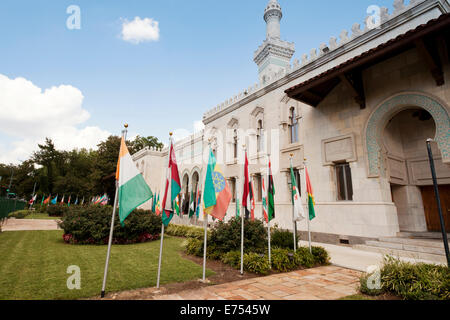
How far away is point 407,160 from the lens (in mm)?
12406

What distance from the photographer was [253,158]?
57.6 ft

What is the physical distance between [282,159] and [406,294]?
11.0 m

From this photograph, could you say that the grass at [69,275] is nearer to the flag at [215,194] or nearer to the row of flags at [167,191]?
the row of flags at [167,191]

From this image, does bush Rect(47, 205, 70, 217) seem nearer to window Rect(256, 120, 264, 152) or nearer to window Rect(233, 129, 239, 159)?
window Rect(233, 129, 239, 159)

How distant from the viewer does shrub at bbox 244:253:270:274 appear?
6.29 metres

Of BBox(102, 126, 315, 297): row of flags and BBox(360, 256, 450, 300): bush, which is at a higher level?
BBox(102, 126, 315, 297): row of flags

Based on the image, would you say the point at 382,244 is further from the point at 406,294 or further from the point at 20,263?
the point at 20,263

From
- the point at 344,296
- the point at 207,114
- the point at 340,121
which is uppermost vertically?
the point at 207,114

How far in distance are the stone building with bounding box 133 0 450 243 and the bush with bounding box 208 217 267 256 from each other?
342 cm

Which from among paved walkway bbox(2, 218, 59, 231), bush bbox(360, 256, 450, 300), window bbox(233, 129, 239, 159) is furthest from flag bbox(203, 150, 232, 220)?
paved walkway bbox(2, 218, 59, 231)

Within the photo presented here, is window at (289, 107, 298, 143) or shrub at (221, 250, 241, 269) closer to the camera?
shrub at (221, 250, 241, 269)

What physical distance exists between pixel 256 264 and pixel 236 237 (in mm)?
1777

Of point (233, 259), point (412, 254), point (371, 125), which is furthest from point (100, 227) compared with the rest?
point (371, 125)
